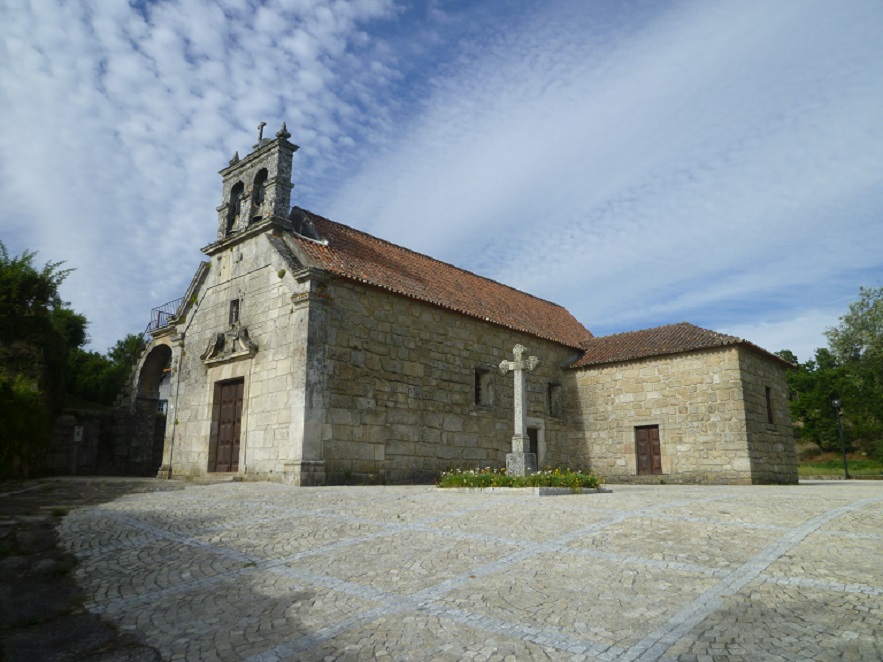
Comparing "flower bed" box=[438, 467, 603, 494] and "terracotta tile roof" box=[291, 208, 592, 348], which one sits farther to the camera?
"terracotta tile roof" box=[291, 208, 592, 348]

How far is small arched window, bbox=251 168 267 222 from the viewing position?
1646cm

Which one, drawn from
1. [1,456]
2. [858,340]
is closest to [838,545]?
[1,456]

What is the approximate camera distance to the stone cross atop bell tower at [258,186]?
15.7 metres

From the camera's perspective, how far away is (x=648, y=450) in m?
18.9

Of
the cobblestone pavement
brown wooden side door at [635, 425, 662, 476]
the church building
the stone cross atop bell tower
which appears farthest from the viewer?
brown wooden side door at [635, 425, 662, 476]

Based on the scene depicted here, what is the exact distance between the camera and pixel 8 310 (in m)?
17.5

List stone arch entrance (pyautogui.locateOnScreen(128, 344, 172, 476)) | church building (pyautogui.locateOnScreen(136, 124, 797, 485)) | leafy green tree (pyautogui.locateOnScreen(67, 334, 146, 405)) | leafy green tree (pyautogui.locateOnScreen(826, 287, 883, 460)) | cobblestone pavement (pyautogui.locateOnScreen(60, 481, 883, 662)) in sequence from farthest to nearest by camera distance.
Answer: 1. leafy green tree (pyautogui.locateOnScreen(826, 287, 883, 460))
2. leafy green tree (pyautogui.locateOnScreen(67, 334, 146, 405))
3. stone arch entrance (pyautogui.locateOnScreen(128, 344, 172, 476))
4. church building (pyautogui.locateOnScreen(136, 124, 797, 485))
5. cobblestone pavement (pyautogui.locateOnScreen(60, 481, 883, 662))

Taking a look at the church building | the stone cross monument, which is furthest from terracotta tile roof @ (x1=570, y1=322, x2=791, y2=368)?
the stone cross monument

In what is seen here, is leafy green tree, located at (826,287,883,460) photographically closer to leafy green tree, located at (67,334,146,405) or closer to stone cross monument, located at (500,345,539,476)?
stone cross monument, located at (500,345,539,476)

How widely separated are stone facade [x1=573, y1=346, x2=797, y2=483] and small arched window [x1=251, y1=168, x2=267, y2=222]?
12092mm

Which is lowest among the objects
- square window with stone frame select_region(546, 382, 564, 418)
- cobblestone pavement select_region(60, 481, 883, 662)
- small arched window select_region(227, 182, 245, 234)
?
cobblestone pavement select_region(60, 481, 883, 662)

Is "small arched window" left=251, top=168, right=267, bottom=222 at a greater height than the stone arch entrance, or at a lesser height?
greater

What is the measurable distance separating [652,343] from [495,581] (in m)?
16.4

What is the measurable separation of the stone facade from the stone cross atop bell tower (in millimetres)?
11927
